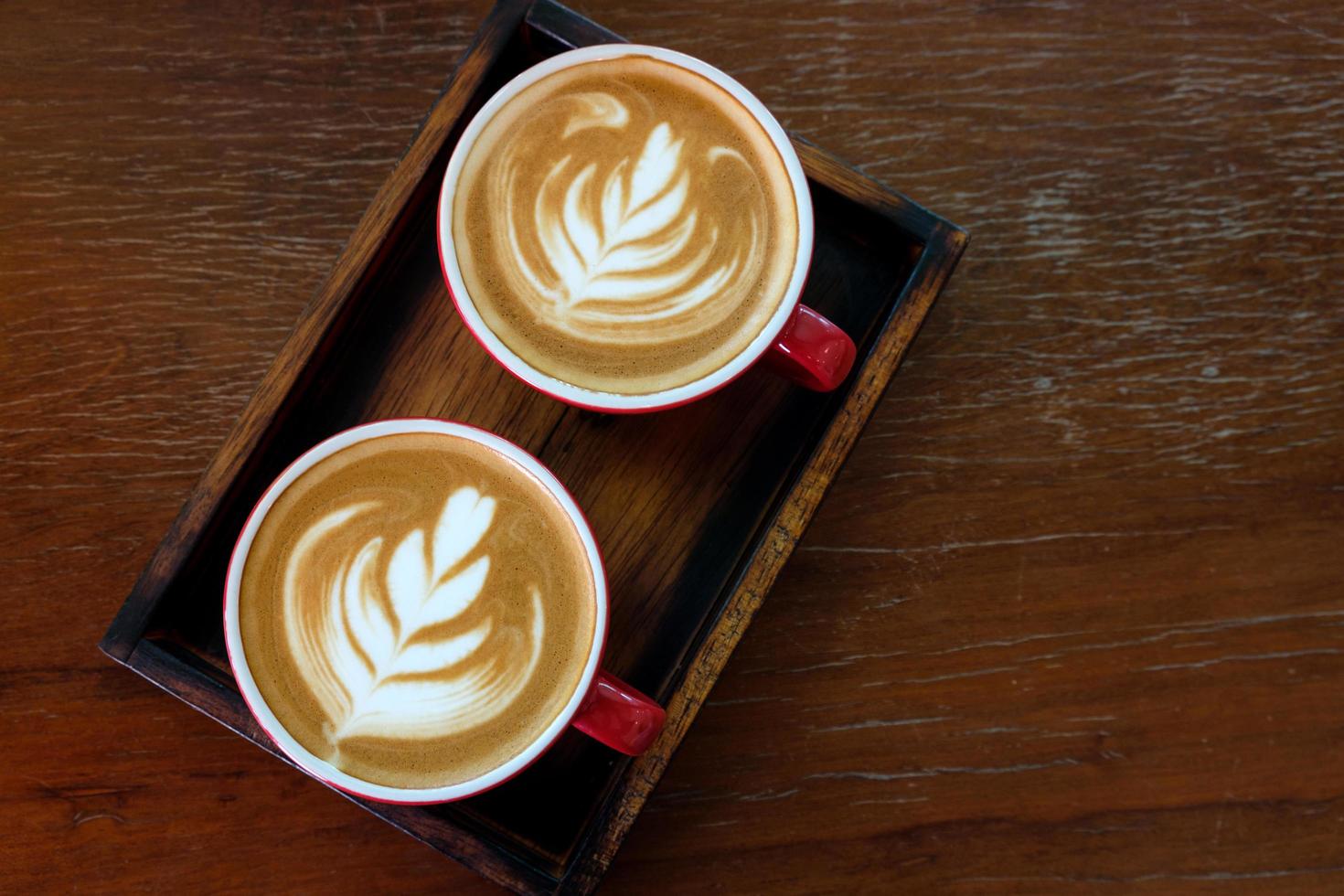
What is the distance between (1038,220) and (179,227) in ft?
2.92

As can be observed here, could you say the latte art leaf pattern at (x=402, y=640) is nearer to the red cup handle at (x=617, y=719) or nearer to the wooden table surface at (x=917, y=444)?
the red cup handle at (x=617, y=719)

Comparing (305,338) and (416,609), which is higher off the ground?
(305,338)

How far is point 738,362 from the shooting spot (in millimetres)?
865

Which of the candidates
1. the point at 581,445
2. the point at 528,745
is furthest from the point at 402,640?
the point at 581,445

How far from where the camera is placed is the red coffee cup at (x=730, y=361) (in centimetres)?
86

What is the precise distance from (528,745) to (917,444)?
1.69 feet

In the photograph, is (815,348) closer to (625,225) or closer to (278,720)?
(625,225)

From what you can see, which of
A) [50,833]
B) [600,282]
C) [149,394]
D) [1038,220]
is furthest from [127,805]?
[1038,220]

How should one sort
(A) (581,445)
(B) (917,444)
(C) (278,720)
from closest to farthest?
(C) (278,720)
(A) (581,445)
(B) (917,444)

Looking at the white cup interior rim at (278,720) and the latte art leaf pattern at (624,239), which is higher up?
the latte art leaf pattern at (624,239)

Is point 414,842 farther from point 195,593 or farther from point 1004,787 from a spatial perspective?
point 1004,787

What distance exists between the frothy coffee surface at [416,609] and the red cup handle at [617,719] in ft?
0.07

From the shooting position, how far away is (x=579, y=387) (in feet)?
2.86

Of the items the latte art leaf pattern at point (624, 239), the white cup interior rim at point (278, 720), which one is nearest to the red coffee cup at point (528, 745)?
the white cup interior rim at point (278, 720)
